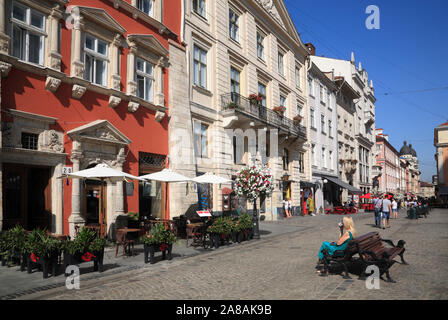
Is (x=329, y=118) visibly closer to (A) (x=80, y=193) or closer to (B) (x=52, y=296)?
(A) (x=80, y=193)

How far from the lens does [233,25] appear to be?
22344 millimetres

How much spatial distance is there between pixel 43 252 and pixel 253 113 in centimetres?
1611

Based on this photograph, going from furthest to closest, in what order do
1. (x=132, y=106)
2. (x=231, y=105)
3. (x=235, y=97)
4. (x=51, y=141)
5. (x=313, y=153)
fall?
(x=313, y=153) → (x=235, y=97) → (x=231, y=105) → (x=132, y=106) → (x=51, y=141)

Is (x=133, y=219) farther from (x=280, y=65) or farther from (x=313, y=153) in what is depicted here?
(x=313, y=153)

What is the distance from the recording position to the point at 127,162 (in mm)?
13914

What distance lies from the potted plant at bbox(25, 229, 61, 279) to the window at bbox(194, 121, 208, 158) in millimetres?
10751

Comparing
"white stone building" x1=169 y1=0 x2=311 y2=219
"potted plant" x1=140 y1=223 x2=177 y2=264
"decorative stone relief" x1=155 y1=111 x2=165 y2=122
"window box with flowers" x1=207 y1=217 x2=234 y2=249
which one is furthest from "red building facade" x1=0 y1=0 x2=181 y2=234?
"window box with flowers" x1=207 y1=217 x2=234 y2=249

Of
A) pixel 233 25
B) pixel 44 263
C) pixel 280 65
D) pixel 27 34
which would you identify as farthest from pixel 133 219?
pixel 280 65

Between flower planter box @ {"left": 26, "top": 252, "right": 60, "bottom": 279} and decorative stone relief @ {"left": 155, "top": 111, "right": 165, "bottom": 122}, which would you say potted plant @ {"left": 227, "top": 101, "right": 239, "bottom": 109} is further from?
flower planter box @ {"left": 26, "top": 252, "right": 60, "bottom": 279}

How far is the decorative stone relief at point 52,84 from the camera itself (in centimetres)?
1104

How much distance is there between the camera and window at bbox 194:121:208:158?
18156 mm

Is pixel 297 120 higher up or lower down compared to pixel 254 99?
lower down

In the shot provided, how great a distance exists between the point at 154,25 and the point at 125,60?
8.35 feet

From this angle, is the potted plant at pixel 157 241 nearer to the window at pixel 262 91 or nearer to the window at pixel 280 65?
the window at pixel 262 91
